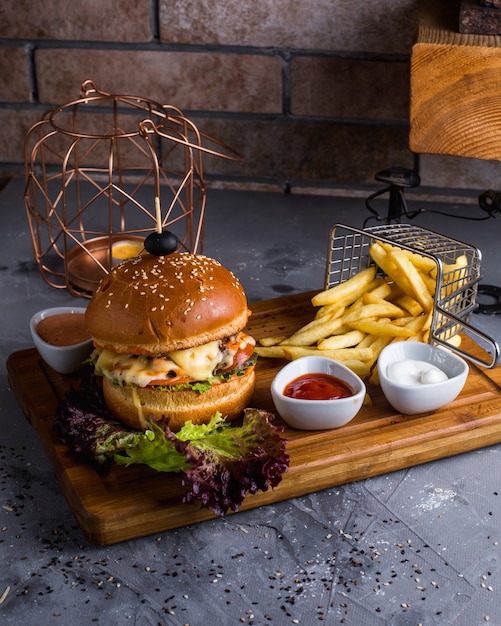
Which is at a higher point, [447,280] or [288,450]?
[447,280]

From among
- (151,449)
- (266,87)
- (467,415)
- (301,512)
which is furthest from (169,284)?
(266,87)

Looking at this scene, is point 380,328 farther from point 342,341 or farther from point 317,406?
point 317,406

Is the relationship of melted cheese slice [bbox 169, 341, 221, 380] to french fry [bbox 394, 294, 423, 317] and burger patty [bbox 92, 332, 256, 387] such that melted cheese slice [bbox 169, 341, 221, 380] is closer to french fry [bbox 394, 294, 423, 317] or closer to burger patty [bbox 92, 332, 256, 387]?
burger patty [bbox 92, 332, 256, 387]

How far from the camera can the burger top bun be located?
237 centimetres

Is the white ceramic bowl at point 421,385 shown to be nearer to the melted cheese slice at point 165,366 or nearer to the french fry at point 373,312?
the french fry at point 373,312

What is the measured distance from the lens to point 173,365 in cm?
240

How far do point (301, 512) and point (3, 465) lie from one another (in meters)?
0.94

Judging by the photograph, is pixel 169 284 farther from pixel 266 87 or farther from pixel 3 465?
pixel 266 87

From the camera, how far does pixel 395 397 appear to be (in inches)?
101

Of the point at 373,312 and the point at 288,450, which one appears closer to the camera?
the point at 288,450

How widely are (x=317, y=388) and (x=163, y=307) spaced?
56cm

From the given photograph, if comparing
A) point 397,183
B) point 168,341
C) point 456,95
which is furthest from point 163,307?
point 456,95

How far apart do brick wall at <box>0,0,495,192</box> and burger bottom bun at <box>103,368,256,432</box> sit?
2678 millimetres

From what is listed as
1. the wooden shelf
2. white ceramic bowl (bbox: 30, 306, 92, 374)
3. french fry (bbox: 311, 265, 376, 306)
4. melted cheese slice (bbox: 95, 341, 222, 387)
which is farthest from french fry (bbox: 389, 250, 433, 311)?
white ceramic bowl (bbox: 30, 306, 92, 374)
